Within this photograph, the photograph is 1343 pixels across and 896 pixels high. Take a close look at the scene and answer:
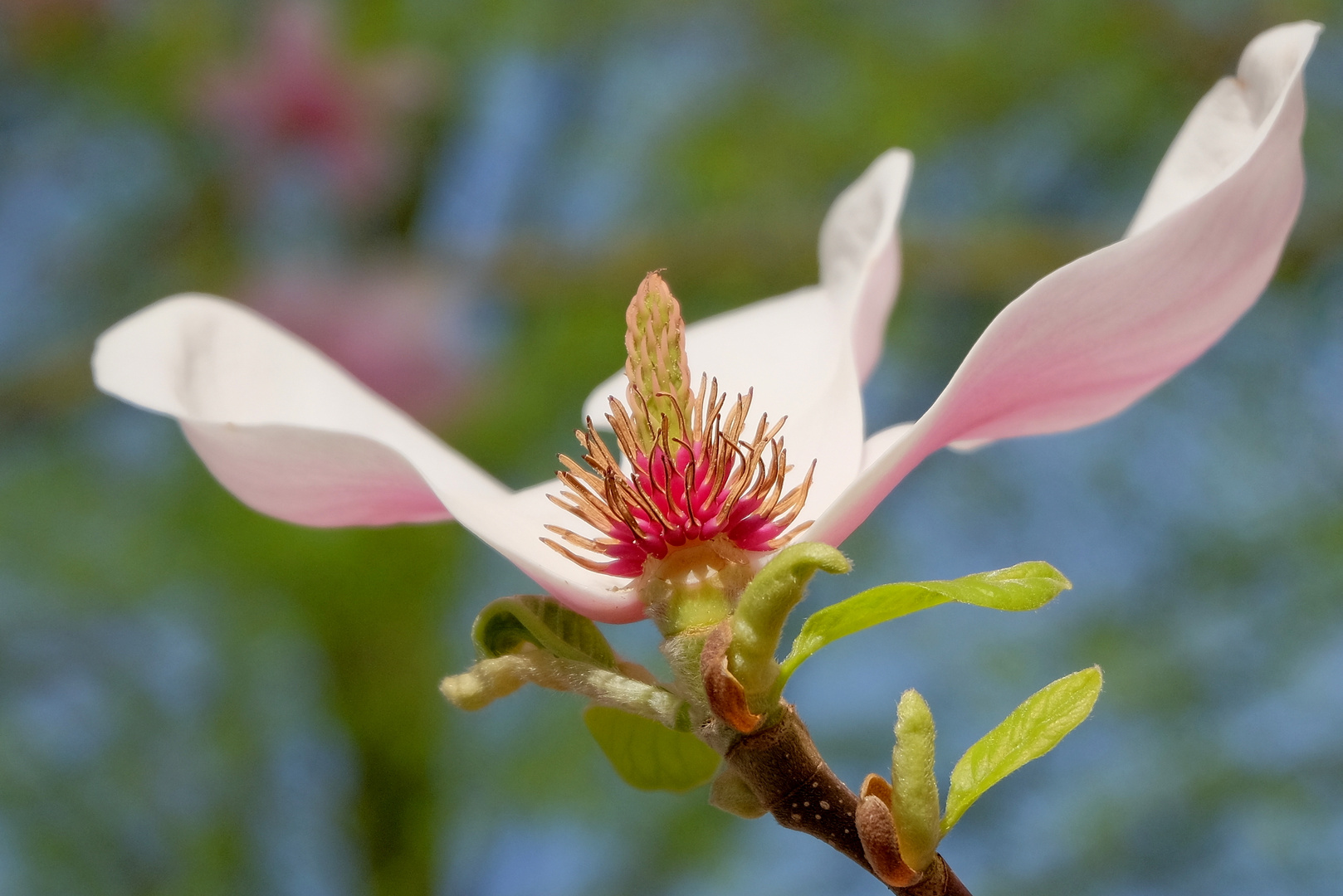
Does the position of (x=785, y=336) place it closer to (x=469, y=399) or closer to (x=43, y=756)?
(x=469, y=399)

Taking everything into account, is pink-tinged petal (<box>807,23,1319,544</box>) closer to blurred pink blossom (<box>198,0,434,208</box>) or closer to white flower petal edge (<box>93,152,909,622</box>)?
white flower petal edge (<box>93,152,909,622</box>)

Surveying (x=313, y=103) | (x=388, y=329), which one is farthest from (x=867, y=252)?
(x=313, y=103)

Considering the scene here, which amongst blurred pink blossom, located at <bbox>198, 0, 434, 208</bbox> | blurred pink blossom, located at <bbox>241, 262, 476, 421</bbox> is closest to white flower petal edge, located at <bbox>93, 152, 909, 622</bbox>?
blurred pink blossom, located at <bbox>241, 262, 476, 421</bbox>

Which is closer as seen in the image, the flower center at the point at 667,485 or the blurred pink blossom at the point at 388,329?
the flower center at the point at 667,485

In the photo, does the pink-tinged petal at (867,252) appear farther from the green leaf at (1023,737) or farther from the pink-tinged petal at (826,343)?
the green leaf at (1023,737)

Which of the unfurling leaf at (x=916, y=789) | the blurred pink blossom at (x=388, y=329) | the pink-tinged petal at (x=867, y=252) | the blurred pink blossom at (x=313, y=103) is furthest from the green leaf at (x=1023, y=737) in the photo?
the blurred pink blossom at (x=313, y=103)

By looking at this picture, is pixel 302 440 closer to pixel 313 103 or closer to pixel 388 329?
pixel 388 329

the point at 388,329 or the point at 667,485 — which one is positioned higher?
the point at 388,329
